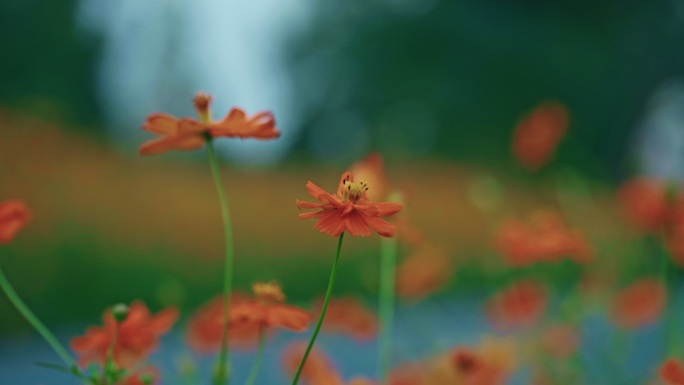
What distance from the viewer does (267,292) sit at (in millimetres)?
513

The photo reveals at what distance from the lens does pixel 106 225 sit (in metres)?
2.79

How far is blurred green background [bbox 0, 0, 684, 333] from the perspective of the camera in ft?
8.55

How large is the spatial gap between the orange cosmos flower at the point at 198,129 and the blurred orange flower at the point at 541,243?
1.68ft

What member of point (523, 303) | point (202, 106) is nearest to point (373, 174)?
point (202, 106)

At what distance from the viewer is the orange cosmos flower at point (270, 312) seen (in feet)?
1.54

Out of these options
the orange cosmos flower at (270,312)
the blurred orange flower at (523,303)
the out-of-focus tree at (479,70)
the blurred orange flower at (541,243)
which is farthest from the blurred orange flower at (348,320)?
the out-of-focus tree at (479,70)

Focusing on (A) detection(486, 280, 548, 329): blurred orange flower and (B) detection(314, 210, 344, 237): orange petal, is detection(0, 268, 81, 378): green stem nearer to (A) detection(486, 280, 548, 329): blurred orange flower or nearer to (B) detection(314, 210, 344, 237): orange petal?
(B) detection(314, 210, 344, 237): orange petal

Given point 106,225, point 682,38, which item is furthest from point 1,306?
point 682,38

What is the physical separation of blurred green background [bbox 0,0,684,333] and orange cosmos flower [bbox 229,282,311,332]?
28 centimetres

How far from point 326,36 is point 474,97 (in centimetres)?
113

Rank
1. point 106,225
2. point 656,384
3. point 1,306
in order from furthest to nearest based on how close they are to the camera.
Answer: point 106,225, point 1,306, point 656,384

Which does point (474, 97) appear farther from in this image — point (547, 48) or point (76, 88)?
point (76, 88)

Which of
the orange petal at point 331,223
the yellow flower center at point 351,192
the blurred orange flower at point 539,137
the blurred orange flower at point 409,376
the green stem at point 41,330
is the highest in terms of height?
the blurred orange flower at point 539,137

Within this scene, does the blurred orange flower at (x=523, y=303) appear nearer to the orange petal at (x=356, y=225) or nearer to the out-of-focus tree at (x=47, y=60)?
the orange petal at (x=356, y=225)
